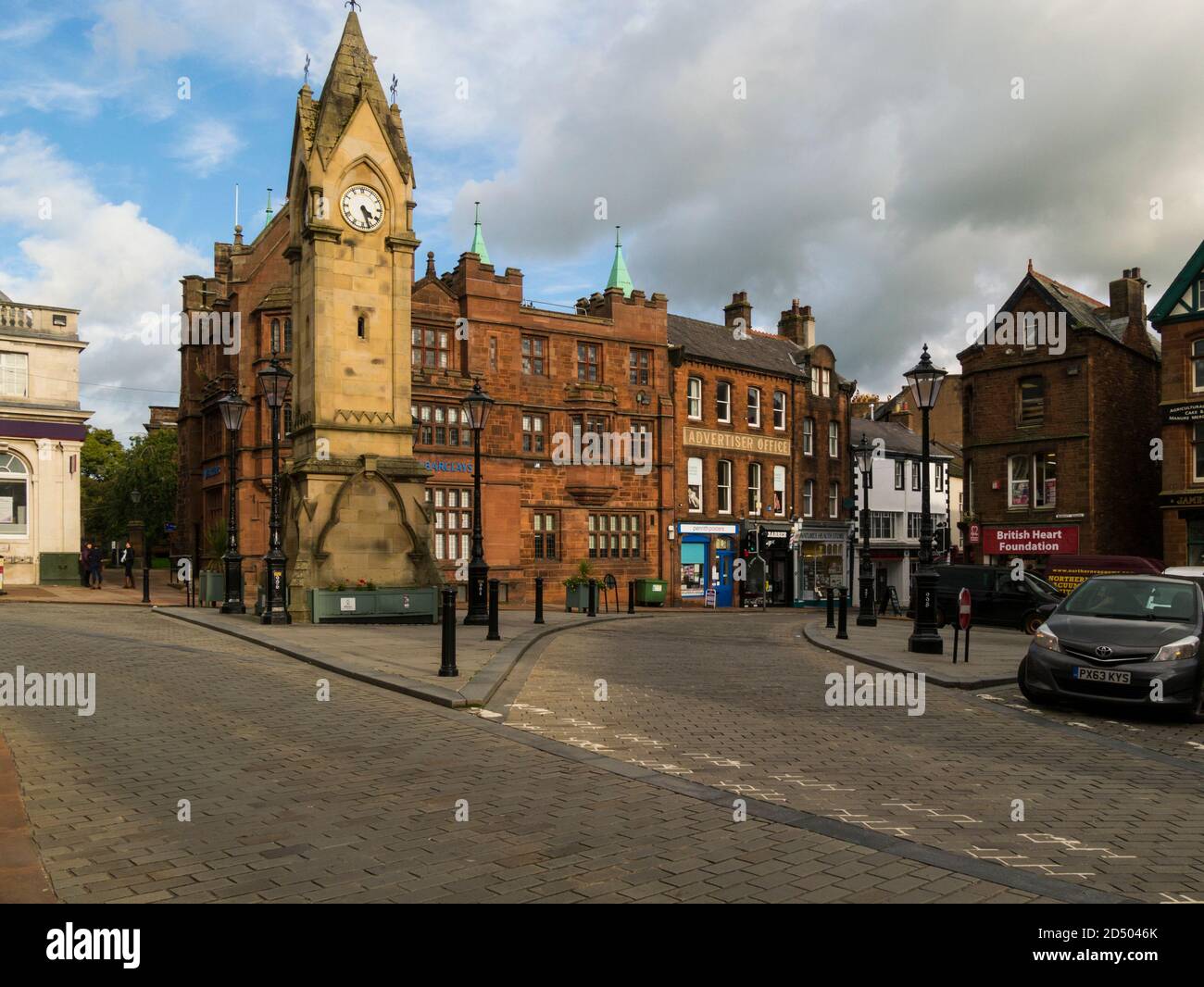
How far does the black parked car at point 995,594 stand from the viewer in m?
25.7

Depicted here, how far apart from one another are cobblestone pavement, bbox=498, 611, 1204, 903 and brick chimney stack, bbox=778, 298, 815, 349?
3908cm

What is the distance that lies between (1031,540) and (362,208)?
2667cm

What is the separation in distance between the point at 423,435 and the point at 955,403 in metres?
37.0

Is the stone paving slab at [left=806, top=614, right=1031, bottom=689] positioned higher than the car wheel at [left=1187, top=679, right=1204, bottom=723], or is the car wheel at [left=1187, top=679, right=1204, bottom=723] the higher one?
the car wheel at [left=1187, top=679, right=1204, bottom=723]

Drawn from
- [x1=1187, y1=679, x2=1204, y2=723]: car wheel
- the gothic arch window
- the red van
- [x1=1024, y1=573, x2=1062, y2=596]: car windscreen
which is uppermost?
the gothic arch window

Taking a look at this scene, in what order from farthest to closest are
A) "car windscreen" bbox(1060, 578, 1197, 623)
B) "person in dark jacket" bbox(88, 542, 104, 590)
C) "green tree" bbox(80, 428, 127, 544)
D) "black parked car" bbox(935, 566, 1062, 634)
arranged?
"green tree" bbox(80, 428, 127, 544) → "person in dark jacket" bbox(88, 542, 104, 590) → "black parked car" bbox(935, 566, 1062, 634) → "car windscreen" bbox(1060, 578, 1197, 623)

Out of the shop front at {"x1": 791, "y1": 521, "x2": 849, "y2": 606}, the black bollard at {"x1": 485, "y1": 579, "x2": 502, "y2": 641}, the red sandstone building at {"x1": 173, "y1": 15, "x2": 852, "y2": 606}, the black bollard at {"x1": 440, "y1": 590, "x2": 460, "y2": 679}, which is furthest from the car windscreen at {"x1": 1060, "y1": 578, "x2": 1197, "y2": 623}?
the shop front at {"x1": 791, "y1": 521, "x2": 849, "y2": 606}

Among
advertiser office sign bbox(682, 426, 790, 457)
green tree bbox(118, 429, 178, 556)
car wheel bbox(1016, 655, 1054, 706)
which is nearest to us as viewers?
car wheel bbox(1016, 655, 1054, 706)

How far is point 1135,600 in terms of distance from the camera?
11.6 m

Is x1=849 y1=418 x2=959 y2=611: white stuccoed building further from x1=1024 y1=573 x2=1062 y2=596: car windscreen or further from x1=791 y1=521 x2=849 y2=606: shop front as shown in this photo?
x1=1024 y1=573 x2=1062 y2=596: car windscreen

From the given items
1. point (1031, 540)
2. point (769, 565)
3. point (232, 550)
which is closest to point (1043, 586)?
point (1031, 540)

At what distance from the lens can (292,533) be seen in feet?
71.3

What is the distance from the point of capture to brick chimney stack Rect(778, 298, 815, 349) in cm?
5112

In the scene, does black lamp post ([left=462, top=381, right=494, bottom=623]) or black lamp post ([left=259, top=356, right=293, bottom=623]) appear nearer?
black lamp post ([left=462, top=381, right=494, bottom=623])
